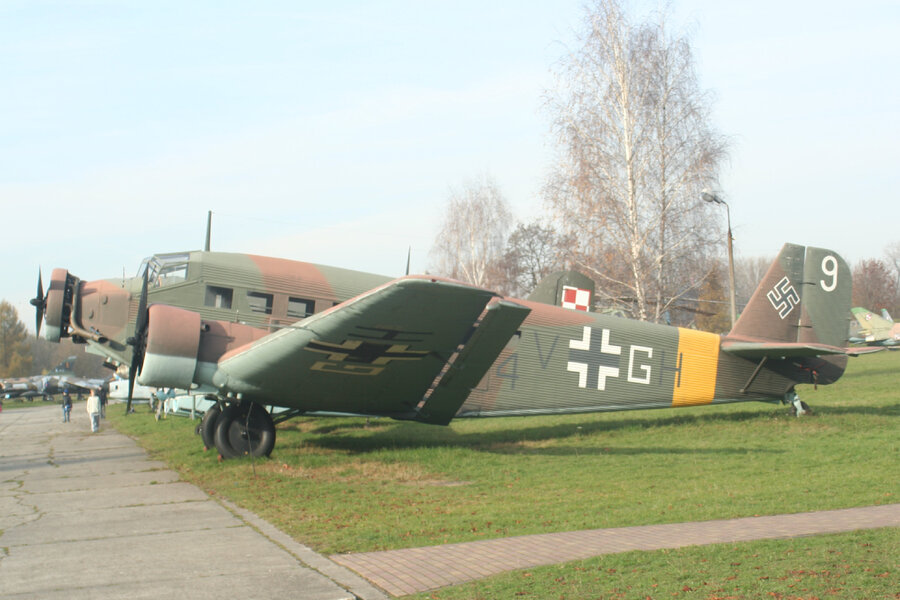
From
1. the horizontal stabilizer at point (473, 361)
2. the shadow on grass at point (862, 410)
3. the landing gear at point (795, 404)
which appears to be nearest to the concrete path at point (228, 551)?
the horizontal stabilizer at point (473, 361)

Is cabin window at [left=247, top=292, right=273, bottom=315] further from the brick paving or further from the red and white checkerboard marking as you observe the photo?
the brick paving

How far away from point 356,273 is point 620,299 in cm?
1311

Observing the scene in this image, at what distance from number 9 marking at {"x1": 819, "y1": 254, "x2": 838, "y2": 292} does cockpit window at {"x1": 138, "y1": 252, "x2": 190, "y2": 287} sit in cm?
1167

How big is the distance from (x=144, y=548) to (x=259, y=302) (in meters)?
6.37

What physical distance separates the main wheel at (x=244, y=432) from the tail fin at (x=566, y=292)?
5989 millimetres

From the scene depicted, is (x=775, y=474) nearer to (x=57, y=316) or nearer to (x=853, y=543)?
(x=853, y=543)

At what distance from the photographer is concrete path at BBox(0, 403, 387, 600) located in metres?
5.05

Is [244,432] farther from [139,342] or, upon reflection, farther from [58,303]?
[58,303]

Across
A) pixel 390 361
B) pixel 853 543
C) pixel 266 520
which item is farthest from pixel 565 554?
pixel 390 361

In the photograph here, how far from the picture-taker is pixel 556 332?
1242cm

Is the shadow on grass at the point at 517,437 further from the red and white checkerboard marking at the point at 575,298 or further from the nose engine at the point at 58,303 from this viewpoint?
the nose engine at the point at 58,303

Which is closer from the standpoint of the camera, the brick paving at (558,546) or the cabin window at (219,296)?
the brick paving at (558,546)

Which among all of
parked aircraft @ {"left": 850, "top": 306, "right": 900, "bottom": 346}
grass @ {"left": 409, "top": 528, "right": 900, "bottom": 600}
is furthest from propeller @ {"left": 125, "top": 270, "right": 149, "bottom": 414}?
parked aircraft @ {"left": 850, "top": 306, "right": 900, "bottom": 346}

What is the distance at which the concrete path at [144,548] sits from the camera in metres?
5.05
